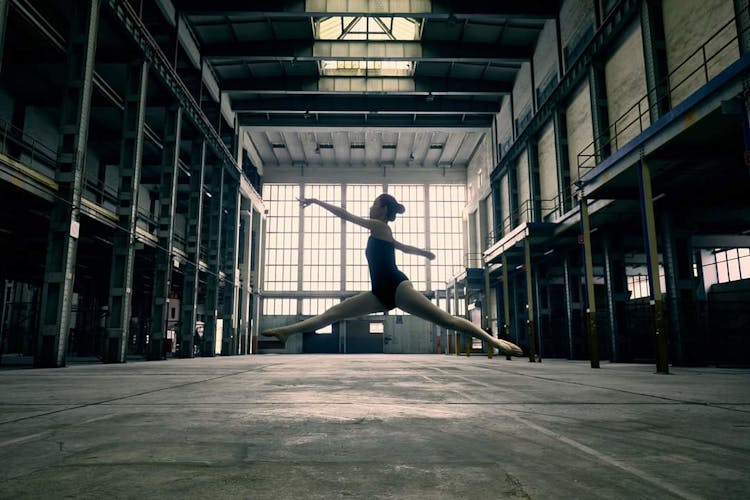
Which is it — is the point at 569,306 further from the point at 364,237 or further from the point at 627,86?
the point at 364,237

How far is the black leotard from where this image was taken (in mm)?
4379

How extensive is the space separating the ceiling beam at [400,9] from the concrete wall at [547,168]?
5846mm

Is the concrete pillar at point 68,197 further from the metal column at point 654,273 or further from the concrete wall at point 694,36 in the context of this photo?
the concrete wall at point 694,36

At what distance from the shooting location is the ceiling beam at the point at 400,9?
23812mm

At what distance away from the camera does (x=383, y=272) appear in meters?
4.41

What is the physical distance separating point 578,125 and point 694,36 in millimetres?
7881

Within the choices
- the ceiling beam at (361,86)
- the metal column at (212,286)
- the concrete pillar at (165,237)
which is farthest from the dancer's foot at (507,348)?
the ceiling beam at (361,86)

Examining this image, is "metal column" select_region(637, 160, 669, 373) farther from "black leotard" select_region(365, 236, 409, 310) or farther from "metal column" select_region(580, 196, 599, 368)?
"black leotard" select_region(365, 236, 409, 310)

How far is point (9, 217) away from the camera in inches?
706

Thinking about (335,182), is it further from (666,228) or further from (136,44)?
(666,228)

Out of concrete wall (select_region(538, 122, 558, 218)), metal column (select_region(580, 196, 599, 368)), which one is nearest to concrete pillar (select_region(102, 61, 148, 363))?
metal column (select_region(580, 196, 599, 368))

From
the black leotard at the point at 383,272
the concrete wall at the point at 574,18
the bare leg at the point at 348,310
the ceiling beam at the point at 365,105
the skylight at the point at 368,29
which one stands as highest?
the skylight at the point at 368,29

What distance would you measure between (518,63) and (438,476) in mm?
32231

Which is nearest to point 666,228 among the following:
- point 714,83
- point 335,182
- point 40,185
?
point 714,83
